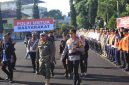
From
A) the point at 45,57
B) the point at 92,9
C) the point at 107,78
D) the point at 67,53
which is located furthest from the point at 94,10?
the point at 45,57

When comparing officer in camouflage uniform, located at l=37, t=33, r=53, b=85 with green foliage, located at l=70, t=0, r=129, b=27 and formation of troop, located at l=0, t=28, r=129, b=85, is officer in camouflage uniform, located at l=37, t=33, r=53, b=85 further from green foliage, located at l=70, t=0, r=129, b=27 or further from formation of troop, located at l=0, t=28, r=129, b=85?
green foliage, located at l=70, t=0, r=129, b=27

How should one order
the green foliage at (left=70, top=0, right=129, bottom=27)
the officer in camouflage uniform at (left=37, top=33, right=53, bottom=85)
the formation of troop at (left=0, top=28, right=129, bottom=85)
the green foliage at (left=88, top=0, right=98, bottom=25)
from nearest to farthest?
the formation of troop at (left=0, top=28, right=129, bottom=85), the officer in camouflage uniform at (left=37, top=33, right=53, bottom=85), the green foliage at (left=70, top=0, right=129, bottom=27), the green foliage at (left=88, top=0, right=98, bottom=25)

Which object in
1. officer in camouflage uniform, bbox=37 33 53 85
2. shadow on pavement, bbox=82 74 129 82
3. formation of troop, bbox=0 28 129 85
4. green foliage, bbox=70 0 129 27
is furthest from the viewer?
green foliage, bbox=70 0 129 27

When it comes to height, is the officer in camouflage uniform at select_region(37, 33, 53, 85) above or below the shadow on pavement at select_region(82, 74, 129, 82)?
above

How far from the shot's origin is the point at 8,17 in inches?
4601

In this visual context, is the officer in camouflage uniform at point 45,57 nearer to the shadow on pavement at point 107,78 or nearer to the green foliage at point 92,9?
the shadow on pavement at point 107,78

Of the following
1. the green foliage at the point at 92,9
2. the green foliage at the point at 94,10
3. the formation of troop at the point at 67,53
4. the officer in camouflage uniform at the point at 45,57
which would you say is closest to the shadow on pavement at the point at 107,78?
the formation of troop at the point at 67,53

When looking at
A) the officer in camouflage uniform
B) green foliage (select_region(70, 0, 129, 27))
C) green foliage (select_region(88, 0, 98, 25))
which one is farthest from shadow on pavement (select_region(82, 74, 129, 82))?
green foliage (select_region(88, 0, 98, 25))

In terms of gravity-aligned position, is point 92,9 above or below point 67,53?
above

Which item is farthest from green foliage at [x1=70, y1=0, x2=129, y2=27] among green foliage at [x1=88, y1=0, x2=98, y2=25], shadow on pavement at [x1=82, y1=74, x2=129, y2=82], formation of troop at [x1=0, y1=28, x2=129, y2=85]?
shadow on pavement at [x1=82, y1=74, x2=129, y2=82]

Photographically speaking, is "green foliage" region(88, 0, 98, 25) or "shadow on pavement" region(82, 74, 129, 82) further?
"green foliage" region(88, 0, 98, 25)

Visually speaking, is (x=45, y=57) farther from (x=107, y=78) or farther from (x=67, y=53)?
(x=107, y=78)

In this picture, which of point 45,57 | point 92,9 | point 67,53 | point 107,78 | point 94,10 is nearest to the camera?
point 45,57

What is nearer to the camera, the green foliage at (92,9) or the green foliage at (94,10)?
the green foliage at (94,10)
